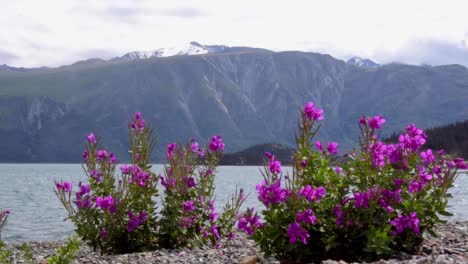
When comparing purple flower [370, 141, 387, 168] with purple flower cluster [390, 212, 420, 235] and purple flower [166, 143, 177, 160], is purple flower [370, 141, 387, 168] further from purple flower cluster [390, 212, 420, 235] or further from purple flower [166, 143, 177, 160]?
purple flower [166, 143, 177, 160]

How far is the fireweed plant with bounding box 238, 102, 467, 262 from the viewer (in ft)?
32.8

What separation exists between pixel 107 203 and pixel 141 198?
0.88 meters

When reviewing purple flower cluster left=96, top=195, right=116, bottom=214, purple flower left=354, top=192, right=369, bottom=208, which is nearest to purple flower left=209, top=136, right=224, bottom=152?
purple flower cluster left=96, top=195, right=116, bottom=214

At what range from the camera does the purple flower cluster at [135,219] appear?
12.9 metres

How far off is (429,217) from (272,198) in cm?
294

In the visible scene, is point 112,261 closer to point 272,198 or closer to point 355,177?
point 272,198

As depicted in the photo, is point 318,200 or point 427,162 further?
point 427,162

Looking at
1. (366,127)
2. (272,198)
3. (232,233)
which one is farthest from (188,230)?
(366,127)

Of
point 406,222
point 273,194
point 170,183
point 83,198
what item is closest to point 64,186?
point 83,198

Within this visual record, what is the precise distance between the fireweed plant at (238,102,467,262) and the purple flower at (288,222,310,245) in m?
0.04

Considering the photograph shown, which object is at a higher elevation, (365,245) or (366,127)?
(366,127)

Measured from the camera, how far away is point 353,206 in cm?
1035

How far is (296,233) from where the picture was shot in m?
9.73

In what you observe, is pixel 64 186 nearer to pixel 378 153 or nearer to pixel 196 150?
pixel 196 150
